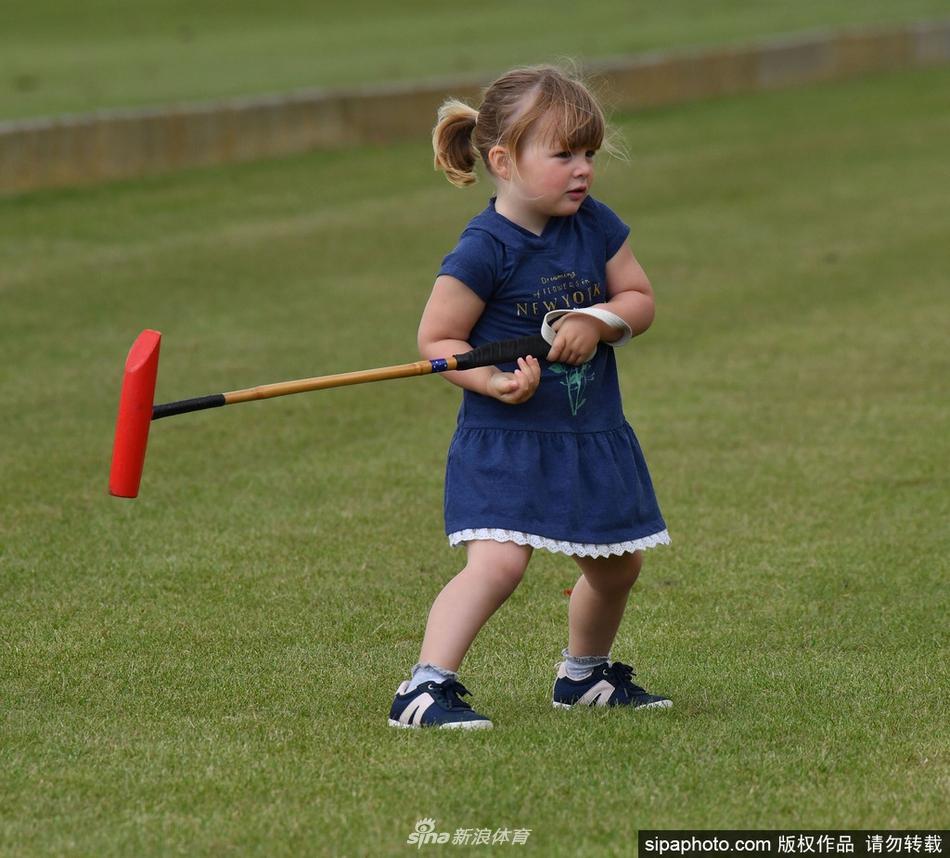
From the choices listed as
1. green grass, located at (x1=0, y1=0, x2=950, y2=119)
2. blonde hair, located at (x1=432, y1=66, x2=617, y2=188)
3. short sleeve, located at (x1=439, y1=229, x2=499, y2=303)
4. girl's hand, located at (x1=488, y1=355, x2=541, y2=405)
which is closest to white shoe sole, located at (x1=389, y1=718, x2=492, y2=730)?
girl's hand, located at (x1=488, y1=355, x2=541, y2=405)

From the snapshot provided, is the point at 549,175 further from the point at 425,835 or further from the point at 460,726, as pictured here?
the point at 425,835

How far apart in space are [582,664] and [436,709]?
0.43 meters

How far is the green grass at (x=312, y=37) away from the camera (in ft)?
47.0

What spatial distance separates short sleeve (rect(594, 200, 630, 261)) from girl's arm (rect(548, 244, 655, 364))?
0.04ft

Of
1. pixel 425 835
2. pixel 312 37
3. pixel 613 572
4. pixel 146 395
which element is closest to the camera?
pixel 425 835

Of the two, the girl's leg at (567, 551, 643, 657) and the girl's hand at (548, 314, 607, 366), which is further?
the girl's leg at (567, 551, 643, 657)

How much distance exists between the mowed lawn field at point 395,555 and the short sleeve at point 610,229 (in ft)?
3.20

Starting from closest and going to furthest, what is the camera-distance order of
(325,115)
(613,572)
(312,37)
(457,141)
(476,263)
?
(476,263), (613,572), (457,141), (325,115), (312,37)

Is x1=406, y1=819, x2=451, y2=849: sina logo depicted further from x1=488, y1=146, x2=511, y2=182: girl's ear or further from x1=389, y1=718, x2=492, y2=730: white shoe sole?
x1=488, y1=146, x2=511, y2=182: girl's ear

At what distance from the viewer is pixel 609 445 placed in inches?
146

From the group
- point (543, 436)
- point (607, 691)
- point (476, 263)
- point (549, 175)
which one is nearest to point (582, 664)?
point (607, 691)

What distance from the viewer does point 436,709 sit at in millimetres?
3562

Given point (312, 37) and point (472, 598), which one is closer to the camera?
point (472, 598)

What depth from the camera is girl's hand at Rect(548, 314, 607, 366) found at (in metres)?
3.59
